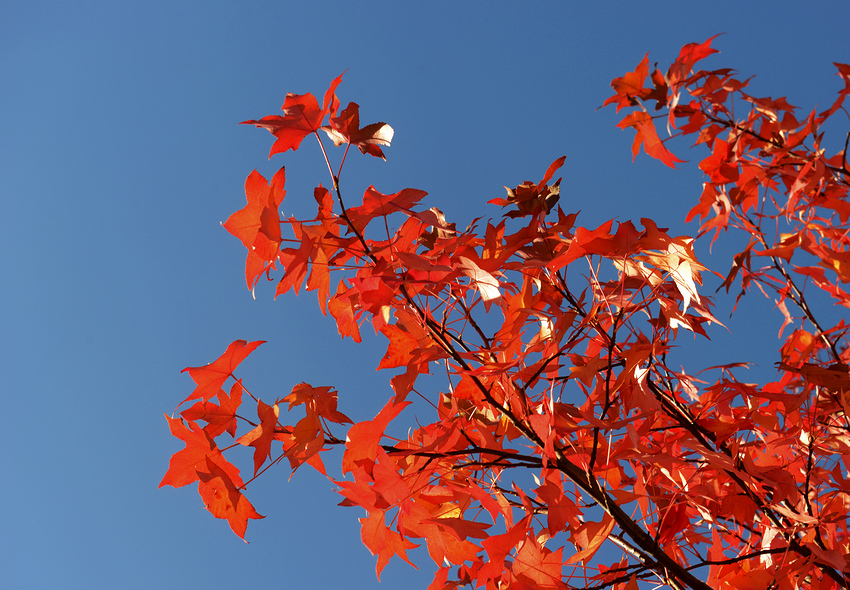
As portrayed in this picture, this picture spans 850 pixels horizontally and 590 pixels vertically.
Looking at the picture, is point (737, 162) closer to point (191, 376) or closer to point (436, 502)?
point (436, 502)

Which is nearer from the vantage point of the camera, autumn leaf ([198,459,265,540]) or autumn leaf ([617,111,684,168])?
autumn leaf ([198,459,265,540])

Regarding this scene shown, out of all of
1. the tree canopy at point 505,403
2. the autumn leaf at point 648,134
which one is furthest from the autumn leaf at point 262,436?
the autumn leaf at point 648,134

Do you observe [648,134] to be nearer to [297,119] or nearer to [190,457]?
[297,119]

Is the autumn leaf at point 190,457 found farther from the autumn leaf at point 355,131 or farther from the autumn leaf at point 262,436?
the autumn leaf at point 355,131

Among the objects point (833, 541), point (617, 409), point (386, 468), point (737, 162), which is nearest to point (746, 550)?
point (833, 541)

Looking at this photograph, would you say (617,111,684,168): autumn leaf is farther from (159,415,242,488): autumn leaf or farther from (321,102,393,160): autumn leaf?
(159,415,242,488): autumn leaf

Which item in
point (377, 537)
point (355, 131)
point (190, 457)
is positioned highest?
point (355, 131)

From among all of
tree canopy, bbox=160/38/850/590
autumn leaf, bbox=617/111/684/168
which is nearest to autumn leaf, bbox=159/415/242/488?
tree canopy, bbox=160/38/850/590

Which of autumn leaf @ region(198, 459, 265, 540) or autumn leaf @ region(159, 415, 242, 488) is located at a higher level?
autumn leaf @ region(159, 415, 242, 488)

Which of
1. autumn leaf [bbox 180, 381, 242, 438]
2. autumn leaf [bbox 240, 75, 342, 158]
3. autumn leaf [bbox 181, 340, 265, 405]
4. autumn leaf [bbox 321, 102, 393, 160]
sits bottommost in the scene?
autumn leaf [bbox 180, 381, 242, 438]

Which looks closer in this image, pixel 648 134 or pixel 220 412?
pixel 220 412

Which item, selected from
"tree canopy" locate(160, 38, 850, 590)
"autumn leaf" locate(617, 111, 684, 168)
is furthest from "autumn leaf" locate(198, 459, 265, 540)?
"autumn leaf" locate(617, 111, 684, 168)

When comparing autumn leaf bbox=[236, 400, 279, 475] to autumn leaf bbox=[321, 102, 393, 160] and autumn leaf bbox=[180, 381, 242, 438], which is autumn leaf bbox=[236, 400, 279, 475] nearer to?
autumn leaf bbox=[180, 381, 242, 438]

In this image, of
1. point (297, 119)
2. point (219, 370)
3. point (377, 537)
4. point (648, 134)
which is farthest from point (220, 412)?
point (648, 134)
